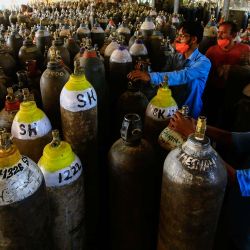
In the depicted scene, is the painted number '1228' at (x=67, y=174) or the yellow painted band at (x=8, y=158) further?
the painted number '1228' at (x=67, y=174)

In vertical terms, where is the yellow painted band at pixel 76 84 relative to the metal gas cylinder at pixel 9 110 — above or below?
Result: above

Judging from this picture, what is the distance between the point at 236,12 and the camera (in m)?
6.60

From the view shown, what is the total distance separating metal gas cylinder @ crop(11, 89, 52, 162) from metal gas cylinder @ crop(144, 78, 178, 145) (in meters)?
0.56

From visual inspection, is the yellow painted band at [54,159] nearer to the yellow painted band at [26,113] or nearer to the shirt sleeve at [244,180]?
the yellow painted band at [26,113]

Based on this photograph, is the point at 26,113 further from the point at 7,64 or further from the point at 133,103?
the point at 7,64

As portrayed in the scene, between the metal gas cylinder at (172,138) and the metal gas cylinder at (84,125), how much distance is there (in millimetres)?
361

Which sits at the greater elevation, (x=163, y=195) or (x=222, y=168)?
(x=222, y=168)

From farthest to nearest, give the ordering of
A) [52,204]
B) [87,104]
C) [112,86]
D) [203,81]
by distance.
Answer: [203,81], [112,86], [87,104], [52,204]

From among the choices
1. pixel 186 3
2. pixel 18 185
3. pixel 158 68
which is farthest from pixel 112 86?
pixel 186 3

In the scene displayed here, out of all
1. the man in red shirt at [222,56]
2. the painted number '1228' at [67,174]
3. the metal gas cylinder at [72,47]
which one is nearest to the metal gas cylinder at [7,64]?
the metal gas cylinder at [72,47]

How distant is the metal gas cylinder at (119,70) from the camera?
207 centimetres

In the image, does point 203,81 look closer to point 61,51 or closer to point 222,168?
point 61,51

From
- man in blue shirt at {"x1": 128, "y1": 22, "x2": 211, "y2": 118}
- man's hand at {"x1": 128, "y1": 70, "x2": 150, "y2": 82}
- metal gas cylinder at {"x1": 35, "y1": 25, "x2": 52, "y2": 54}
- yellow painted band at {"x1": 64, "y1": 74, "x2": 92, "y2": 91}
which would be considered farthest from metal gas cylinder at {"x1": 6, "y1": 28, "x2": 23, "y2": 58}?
yellow painted band at {"x1": 64, "y1": 74, "x2": 92, "y2": 91}

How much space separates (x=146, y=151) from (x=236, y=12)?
646 cm
